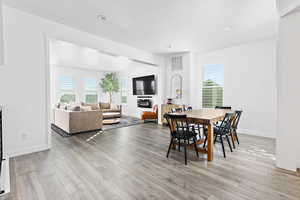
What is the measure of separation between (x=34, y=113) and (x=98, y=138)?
155cm

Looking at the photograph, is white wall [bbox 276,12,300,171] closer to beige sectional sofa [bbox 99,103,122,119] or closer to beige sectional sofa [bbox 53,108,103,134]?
beige sectional sofa [bbox 53,108,103,134]

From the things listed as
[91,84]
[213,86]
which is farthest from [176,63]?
[91,84]

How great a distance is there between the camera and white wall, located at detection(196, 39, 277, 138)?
13.1 feet

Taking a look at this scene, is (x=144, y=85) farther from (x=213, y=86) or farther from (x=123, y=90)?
(x=213, y=86)

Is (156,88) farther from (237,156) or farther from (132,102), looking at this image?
(237,156)

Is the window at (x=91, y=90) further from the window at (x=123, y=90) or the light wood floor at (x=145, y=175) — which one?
the light wood floor at (x=145, y=175)

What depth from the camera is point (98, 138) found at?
12.7 ft

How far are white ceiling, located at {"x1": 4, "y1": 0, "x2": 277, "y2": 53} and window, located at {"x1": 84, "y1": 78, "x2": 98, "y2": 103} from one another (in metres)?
5.17

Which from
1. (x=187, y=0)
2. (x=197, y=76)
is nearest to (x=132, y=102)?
(x=197, y=76)

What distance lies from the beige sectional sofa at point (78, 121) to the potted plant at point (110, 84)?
12.6ft

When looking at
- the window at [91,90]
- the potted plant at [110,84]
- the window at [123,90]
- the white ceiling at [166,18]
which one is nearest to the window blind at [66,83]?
the window at [91,90]

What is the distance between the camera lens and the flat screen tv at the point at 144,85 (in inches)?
269

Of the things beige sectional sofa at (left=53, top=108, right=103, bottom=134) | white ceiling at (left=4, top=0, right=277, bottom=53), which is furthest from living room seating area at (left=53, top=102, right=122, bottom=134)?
white ceiling at (left=4, top=0, right=277, bottom=53)

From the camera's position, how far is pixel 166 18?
2984mm
